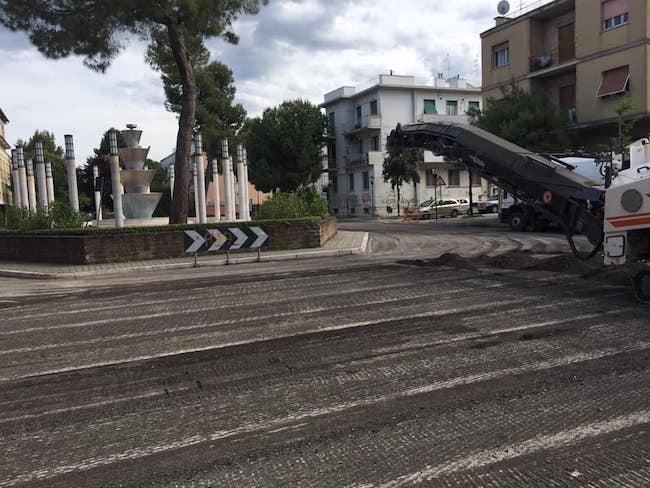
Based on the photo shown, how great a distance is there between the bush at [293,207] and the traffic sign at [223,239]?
422cm

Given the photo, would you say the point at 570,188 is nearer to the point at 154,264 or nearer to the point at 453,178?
the point at 154,264

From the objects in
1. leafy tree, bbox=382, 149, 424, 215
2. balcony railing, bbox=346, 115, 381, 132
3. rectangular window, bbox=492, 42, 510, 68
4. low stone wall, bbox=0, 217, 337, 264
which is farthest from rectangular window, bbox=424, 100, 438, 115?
low stone wall, bbox=0, 217, 337, 264

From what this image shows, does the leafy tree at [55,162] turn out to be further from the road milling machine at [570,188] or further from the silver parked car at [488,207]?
the road milling machine at [570,188]

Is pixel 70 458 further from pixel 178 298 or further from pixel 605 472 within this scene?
pixel 178 298

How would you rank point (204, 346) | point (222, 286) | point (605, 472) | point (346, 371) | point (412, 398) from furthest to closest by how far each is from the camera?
point (222, 286)
point (204, 346)
point (346, 371)
point (412, 398)
point (605, 472)

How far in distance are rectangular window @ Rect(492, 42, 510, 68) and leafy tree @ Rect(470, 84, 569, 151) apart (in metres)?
4.92

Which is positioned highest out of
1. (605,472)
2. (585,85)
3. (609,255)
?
(585,85)

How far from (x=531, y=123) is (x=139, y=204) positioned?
67.1ft

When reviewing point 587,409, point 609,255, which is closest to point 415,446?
point 587,409

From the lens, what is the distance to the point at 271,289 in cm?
1028

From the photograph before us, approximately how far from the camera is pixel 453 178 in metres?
55.5

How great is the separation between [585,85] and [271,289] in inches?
1034

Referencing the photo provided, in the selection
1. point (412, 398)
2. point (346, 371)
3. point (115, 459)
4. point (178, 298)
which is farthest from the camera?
point (178, 298)

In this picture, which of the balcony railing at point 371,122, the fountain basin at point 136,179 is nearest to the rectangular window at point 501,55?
the balcony railing at point 371,122
